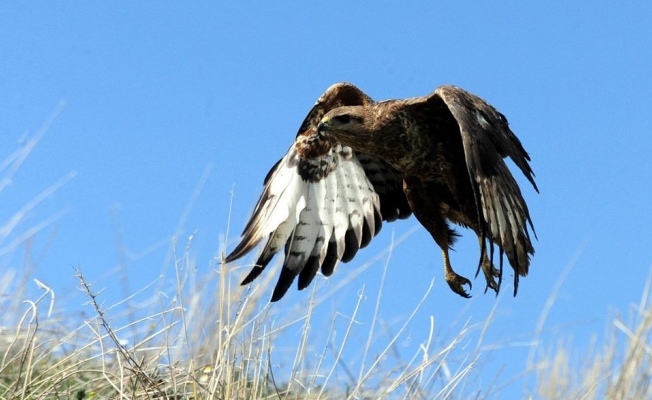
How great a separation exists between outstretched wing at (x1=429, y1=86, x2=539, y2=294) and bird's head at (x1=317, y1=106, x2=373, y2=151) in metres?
0.72

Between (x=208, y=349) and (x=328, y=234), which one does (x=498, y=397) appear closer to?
(x=208, y=349)

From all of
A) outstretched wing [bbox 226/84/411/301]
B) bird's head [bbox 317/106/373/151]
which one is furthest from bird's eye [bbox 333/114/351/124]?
outstretched wing [bbox 226/84/411/301]

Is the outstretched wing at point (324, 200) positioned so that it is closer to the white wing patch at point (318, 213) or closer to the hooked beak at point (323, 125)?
the white wing patch at point (318, 213)

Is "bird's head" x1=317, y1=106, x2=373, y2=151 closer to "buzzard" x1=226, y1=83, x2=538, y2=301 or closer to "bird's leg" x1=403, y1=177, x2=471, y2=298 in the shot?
"buzzard" x1=226, y1=83, x2=538, y2=301

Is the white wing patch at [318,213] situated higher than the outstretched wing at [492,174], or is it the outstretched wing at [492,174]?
the outstretched wing at [492,174]

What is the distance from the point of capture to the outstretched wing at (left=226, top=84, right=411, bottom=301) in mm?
6227

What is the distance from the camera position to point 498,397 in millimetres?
4457

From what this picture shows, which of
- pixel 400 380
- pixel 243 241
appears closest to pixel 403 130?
pixel 243 241

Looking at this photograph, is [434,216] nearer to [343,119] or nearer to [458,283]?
[458,283]

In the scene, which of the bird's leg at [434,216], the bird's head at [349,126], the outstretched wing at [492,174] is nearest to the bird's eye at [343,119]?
the bird's head at [349,126]

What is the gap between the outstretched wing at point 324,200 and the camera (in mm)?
6227

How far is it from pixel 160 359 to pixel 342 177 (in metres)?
2.30

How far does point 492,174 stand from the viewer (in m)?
4.42

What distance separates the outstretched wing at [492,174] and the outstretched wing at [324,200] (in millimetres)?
1558
